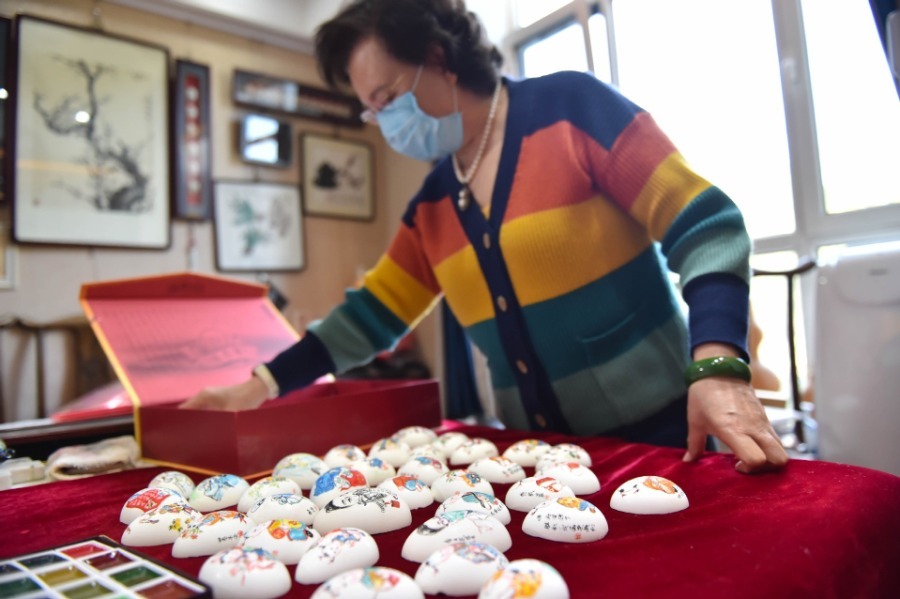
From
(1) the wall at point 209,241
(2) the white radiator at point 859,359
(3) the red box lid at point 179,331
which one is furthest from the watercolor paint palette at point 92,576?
(1) the wall at point 209,241

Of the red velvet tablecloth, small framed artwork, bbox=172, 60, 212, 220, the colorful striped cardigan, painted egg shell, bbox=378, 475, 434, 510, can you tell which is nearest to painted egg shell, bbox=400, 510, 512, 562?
the red velvet tablecloth

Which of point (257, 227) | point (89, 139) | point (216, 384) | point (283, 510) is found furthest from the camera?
point (257, 227)

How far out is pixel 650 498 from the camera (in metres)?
0.55

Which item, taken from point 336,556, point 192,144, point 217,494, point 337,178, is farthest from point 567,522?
point 337,178

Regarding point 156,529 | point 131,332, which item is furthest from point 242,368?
point 156,529

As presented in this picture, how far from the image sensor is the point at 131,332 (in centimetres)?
118

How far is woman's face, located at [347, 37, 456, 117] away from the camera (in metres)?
1.07

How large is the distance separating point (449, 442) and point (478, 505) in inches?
13.2

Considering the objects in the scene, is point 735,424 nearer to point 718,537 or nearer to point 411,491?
point 718,537

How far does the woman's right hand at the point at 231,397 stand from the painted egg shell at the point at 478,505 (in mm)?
536

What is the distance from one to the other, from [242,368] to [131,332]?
220mm

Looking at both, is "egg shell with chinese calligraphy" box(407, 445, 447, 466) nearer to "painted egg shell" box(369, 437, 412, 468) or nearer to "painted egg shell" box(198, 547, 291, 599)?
"painted egg shell" box(369, 437, 412, 468)

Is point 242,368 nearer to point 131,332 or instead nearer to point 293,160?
point 131,332

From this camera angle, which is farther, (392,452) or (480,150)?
(480,150)
